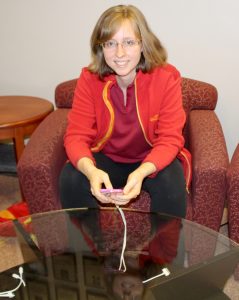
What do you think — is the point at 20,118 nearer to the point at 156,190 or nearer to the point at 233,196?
the point at 156,190

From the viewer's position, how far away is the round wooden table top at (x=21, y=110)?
211cm

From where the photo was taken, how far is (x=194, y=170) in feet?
5.23

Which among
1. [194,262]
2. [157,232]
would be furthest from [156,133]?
[194,262]

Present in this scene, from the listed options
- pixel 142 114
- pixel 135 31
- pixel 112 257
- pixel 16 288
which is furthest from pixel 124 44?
pixel 16 288

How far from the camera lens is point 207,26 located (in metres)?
2.08

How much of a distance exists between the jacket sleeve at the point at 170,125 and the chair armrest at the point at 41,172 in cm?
37

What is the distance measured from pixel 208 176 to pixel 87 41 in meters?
1.08

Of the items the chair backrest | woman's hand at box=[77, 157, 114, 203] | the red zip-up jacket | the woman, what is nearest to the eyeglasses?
the woman

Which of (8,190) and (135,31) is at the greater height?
(135,31)

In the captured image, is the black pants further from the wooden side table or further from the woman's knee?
the wooden side table

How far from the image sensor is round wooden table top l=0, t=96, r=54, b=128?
2105 millimetres

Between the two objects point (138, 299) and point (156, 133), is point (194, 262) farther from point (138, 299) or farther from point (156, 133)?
point (156, 133)

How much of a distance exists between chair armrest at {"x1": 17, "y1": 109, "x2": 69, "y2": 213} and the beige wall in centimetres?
73

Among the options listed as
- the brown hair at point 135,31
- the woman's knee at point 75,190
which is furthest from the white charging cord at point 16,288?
the brown hair at point 135,31
